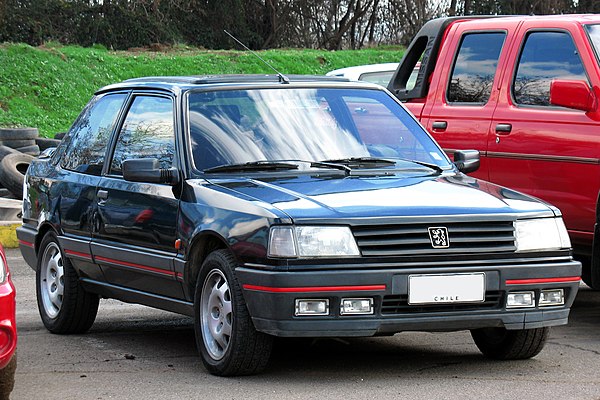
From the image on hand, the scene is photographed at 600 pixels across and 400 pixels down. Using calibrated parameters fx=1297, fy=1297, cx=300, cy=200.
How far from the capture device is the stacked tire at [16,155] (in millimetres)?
15727

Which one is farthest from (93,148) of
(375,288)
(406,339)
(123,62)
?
(123,62)

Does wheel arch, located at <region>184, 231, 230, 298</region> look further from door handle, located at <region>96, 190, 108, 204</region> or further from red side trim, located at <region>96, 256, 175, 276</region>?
door handle, located at <region>96, 190, 108, 204</region>

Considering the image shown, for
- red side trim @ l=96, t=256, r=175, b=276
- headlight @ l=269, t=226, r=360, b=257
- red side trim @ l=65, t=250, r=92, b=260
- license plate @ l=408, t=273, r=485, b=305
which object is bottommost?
red side trim @ l=65, t=250, r=92, b=260

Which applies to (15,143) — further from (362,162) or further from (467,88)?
(362,162)

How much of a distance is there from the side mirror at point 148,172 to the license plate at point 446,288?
1.57 metres

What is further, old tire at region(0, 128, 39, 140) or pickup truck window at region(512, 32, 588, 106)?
old tire at region(0, 128, 39, 140)

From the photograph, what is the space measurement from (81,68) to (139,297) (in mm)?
23178

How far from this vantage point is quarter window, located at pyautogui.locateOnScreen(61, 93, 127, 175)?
8.06 meters

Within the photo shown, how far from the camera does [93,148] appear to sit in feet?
26.8

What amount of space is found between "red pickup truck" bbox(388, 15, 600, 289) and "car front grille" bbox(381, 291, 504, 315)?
1.49 meters

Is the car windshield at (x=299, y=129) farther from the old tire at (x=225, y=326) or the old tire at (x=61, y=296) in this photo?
the old tire at (x=61, y=296)

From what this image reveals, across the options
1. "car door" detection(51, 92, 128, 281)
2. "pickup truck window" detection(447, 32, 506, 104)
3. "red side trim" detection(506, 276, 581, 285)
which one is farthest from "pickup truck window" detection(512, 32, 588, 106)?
"car door" detection(51, 92, 128, 281)

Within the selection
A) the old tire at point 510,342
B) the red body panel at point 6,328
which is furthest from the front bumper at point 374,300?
the red body panel at point 6,328

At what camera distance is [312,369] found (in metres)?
6.70
